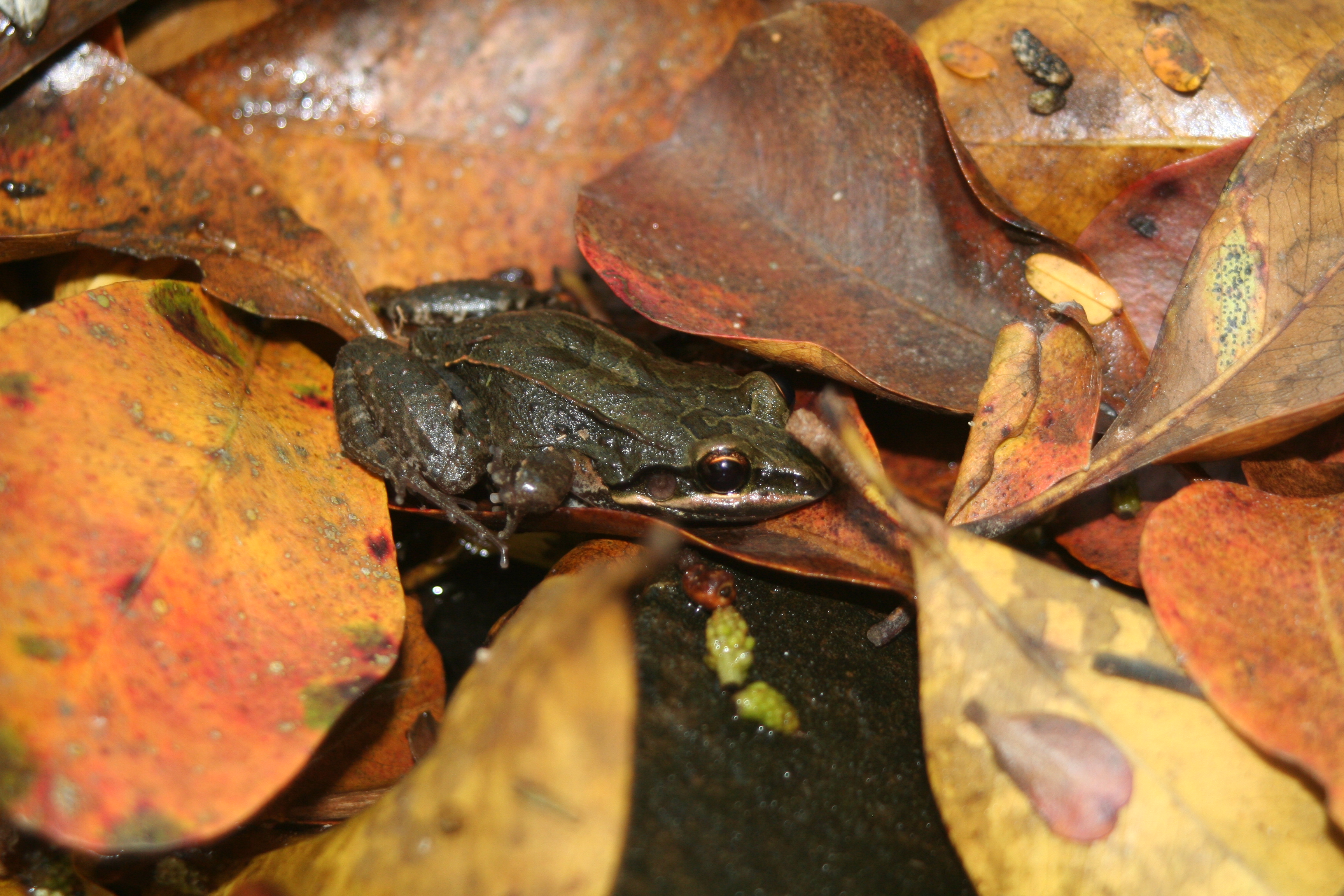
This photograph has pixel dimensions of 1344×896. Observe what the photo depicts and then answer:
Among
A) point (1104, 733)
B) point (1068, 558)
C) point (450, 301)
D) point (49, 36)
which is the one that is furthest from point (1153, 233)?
point (49, 36)

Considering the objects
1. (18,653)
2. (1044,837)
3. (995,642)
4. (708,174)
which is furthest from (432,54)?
(1044,837)

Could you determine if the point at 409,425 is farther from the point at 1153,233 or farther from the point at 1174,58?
the point at 1174,58

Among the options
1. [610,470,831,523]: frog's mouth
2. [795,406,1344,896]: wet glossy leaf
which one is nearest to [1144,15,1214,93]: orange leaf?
[610,470,831,523]: frog's mouth

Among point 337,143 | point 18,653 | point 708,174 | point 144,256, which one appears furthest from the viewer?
point 337,143

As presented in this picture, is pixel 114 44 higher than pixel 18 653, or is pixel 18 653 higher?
pixel 114 44

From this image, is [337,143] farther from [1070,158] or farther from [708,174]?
[1070,158]

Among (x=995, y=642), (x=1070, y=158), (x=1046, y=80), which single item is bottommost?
(x=995, y=642)

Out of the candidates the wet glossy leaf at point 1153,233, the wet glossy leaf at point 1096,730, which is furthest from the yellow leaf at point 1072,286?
the wet glossy leaf at point 1096,730

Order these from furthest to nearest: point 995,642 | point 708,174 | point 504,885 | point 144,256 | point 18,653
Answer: point 708,174, point 144,256, point 995,642, point 18,653, point 504,885
